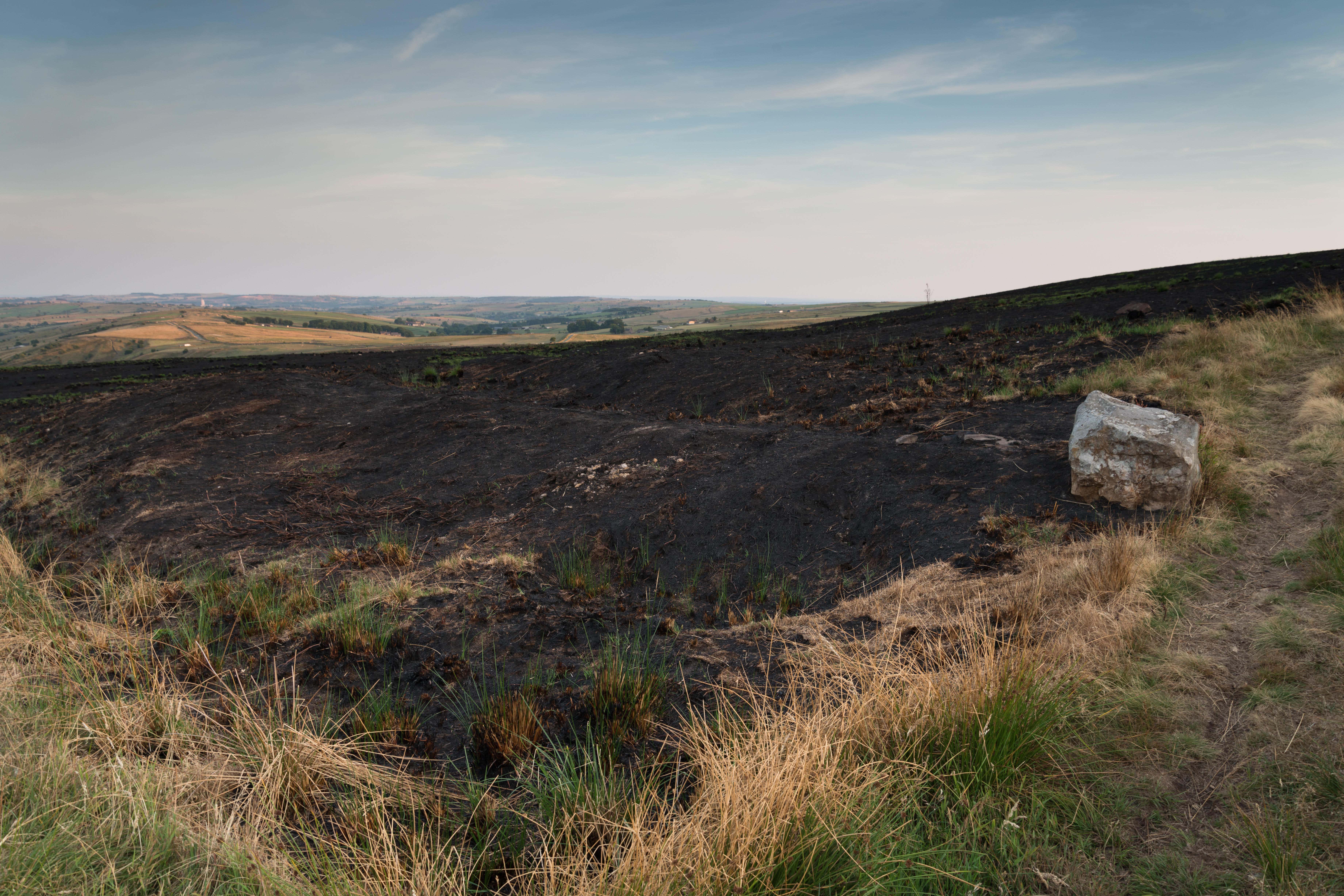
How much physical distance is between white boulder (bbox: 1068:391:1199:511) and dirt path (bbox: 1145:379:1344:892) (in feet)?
2.37

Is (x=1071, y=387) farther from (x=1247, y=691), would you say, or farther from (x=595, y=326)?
(x=595, y=326)

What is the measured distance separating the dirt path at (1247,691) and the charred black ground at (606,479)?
1.38 m

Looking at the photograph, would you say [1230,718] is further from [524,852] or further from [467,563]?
[467,563]

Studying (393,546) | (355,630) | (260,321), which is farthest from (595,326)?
(355,630)

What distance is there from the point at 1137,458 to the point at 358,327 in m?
168

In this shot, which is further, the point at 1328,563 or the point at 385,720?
the point at 1328,563

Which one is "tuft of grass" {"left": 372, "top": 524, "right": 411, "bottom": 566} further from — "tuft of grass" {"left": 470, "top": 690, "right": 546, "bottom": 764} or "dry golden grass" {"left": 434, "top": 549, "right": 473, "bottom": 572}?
"tuft of grass" {"left": 470, "top": 690, "right": 546, "bottom": 764}

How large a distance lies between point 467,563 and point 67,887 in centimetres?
475

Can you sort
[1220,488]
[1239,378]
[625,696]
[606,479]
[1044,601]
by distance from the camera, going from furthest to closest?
[1239,378]
[606,479]
[1220,488]
[1044,601]
[625,696]

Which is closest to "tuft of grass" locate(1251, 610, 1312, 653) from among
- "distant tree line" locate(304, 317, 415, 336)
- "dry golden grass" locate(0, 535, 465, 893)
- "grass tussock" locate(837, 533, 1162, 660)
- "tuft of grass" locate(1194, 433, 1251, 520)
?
"grass tussock" locate(837, 533, 1162, 660)

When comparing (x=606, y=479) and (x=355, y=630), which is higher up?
(x=606, y=479)

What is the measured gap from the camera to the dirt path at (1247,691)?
3.08 metres

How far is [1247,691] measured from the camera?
408 centimetres

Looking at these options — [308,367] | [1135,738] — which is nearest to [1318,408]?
[1135,738]
